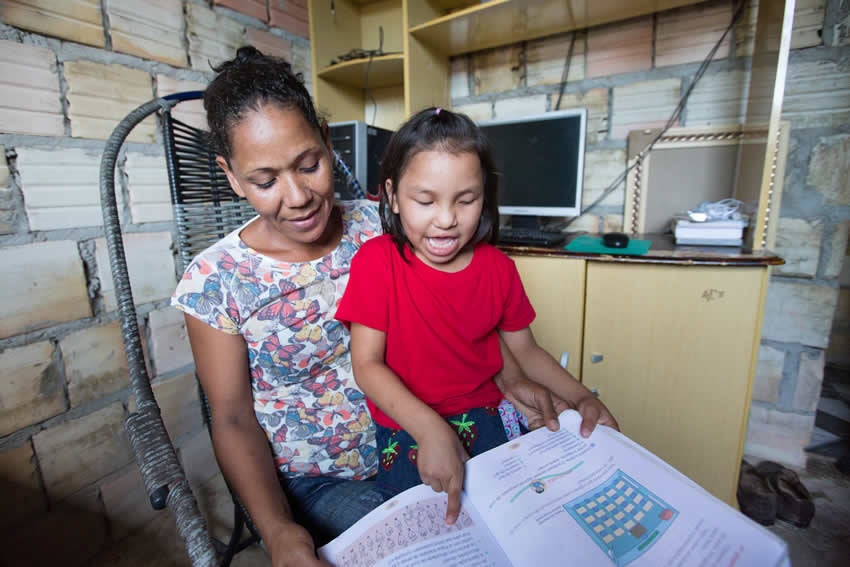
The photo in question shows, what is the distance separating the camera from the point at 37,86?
43.1 inches

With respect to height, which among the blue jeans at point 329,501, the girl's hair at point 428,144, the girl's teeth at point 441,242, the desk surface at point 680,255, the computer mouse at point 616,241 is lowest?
the blue jeans at point 329,501

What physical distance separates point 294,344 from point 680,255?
1.04 metres

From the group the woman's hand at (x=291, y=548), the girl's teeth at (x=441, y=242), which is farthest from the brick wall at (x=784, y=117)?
the woman's hand at (x=291, y=548)

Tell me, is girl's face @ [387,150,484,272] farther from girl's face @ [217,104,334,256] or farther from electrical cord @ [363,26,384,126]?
electrical cord @ [363,26,384,126]

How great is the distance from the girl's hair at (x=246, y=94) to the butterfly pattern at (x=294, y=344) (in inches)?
7.7

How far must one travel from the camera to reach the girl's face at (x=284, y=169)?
640 millimetres

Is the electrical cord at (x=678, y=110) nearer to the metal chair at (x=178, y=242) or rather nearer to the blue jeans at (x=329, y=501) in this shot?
the metal chair at (x=178, y=242)

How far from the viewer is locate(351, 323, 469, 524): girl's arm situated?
545mm

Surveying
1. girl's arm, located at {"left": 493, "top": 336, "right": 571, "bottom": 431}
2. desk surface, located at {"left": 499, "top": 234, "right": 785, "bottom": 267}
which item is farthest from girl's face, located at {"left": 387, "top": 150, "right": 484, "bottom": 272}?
desk surface, located at {"left": 499, "top": 234, "right": 785, "bottom": 267}

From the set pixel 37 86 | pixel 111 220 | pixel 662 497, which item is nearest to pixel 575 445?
pixel 662 497

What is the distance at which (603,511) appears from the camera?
0.50 metres

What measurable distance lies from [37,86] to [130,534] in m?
1.32

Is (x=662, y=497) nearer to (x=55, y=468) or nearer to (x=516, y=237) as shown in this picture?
(x=516, y=237)

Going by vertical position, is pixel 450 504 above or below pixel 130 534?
above
